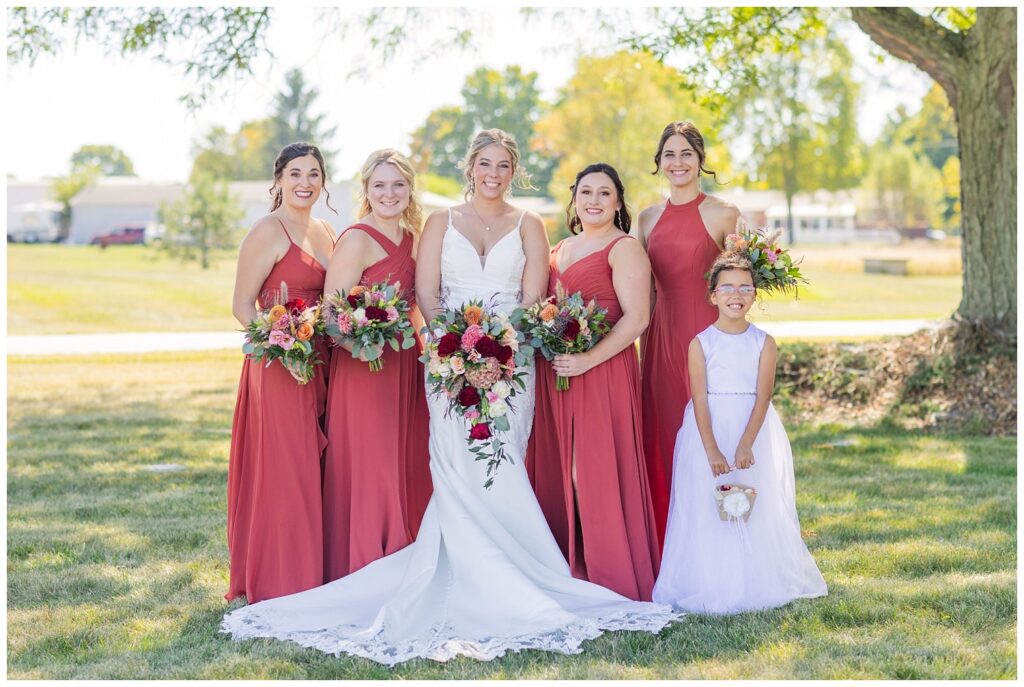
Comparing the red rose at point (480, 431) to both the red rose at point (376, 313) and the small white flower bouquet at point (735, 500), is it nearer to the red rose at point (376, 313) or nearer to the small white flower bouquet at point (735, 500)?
the red rose at point (376, 313)

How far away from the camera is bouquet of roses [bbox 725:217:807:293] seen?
19.4 ft

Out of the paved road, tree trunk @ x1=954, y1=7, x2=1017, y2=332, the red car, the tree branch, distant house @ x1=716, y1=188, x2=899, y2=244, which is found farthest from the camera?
distant house @ x1=716, y1=188, x2=899, y2=244

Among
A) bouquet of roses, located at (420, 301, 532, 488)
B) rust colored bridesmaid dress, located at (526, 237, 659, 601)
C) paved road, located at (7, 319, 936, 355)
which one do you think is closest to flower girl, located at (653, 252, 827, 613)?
rust colored bridesmaid dress, located at (526, 237, 659, 601)

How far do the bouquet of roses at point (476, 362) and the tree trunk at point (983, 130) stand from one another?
7460 mm

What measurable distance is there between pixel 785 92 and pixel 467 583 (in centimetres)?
4144

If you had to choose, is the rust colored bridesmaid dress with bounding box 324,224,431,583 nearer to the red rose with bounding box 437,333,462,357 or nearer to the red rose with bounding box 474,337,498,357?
the red rose with bounding box 437,333,462,357

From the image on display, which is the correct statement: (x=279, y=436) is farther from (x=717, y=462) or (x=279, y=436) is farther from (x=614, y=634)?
(x=717, y=462)

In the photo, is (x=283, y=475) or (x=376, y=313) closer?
(x=376, y=313)

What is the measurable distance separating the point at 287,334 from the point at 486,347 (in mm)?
1022

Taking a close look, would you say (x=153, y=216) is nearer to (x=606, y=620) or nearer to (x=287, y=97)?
(x=287, y=97)

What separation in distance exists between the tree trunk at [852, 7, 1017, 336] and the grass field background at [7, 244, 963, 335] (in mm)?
8012

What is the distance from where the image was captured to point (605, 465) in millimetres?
5848

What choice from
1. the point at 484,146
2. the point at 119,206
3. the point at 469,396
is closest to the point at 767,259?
the point at 484,146

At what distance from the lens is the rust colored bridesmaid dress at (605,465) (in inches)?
228
